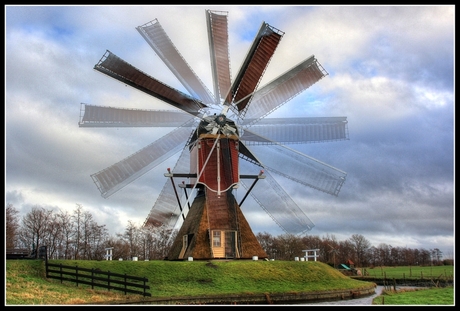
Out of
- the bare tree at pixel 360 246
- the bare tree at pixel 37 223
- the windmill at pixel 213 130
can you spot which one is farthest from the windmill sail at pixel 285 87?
the bare tree at pixel 360 246

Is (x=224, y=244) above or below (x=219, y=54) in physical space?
below

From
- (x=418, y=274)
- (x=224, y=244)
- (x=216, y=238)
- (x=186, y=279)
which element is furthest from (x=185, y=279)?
(x=418, y=274)

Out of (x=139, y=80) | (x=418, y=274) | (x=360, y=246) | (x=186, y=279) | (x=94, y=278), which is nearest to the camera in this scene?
(x=94, y=278)

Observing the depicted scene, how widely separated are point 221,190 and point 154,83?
23.1 feet

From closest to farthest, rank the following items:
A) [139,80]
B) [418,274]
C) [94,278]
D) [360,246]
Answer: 1. [94,278]
2. [139,80]
3. [418,274]
4. [360,246]

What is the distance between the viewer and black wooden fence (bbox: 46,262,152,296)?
1955 centimetres

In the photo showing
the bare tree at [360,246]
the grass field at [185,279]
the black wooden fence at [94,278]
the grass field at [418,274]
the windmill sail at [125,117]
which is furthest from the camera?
the bare tree at [360,246]

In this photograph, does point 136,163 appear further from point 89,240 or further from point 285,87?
point 89,240

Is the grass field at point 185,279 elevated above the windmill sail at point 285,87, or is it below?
below

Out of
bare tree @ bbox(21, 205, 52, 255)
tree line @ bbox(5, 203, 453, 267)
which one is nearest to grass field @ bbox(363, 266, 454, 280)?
tree line @ bbox(5, 203, 453, 267)

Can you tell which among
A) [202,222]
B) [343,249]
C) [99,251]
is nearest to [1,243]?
[202,222]

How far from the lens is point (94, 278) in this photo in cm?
1964

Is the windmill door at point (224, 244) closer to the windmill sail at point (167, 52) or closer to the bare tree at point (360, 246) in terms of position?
the windmill sail at point (167, 52)

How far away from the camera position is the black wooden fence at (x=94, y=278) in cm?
1955
